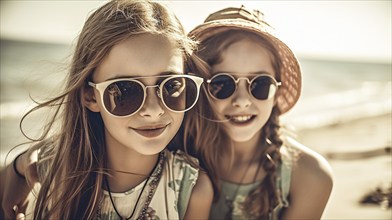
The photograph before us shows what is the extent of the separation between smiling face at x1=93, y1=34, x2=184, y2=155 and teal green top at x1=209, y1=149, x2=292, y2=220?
81 cm

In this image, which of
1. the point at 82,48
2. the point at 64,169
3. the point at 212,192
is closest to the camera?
the point at 82,48

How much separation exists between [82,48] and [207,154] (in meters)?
1.07

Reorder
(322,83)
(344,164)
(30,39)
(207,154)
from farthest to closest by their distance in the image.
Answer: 1. (30,39)
2. (322,83)
3. (344,164)
4. (207,154)

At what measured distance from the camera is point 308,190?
3.09m

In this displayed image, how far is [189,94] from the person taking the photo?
2521 millimetres

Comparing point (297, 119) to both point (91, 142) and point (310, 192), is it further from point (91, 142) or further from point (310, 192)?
point (91, 142)

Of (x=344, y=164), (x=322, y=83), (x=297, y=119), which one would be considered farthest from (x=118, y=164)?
(x=322, y=83)

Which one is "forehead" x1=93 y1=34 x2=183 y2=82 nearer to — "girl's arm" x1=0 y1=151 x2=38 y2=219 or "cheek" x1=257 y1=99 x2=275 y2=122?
"cheek" x1=257 y1=99 x2=275 y2=122

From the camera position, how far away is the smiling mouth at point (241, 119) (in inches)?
117

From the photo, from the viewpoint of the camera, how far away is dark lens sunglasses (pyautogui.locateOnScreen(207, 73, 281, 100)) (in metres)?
2.84

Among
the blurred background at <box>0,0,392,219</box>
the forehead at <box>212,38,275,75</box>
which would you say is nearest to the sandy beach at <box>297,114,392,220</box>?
the blurred background at <box>0,0,392,219</box>

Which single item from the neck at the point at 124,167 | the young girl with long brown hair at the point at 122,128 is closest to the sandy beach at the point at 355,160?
the young girl with long brown hair at the point at 122,128

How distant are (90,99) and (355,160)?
4231 mm

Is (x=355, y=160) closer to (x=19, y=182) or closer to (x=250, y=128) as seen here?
(x=250, y=128)
